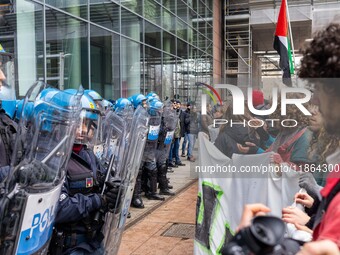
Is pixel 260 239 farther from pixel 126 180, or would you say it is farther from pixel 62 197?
pixel 126 180

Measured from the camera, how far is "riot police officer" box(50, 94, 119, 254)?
7.68 ft

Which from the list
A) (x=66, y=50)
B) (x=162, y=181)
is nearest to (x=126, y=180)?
(x=162, y=181)

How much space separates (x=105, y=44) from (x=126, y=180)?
27.9 feet

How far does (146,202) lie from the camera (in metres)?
6.89

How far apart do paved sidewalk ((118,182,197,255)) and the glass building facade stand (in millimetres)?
3507

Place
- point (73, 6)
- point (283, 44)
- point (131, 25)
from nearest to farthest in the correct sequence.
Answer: point (283, 44) < point (73, 6) < point (131, 25)

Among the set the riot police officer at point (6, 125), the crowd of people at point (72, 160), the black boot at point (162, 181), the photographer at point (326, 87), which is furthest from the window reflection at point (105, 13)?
the photographer at point (326, 87)

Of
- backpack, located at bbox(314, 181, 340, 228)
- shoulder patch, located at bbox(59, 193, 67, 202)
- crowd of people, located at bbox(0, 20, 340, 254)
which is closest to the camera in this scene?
backpack, located at bbox(314, 181, 340, 228)

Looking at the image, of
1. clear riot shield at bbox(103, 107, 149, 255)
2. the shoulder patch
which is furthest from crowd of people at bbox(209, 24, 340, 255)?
the shoulder patch

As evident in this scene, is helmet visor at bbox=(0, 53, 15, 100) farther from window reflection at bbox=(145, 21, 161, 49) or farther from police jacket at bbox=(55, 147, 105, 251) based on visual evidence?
window reflection at bbox=(145, 21, 161, 49)

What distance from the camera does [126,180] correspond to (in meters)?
2.69

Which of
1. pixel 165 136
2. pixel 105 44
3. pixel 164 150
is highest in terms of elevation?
pixel 105 44

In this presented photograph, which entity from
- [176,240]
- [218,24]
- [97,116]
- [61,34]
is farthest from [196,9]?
[97,116]

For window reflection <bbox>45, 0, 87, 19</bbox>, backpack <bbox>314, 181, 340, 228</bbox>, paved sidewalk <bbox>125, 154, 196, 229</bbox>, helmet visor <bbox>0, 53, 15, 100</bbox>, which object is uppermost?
window reflection <bbox>45, 0, 87, 19</bbox>
